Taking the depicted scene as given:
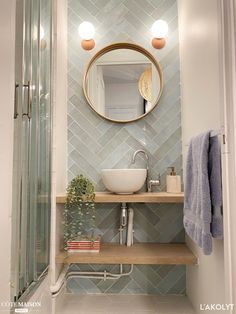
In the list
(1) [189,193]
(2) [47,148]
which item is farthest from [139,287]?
(2) [47,148]

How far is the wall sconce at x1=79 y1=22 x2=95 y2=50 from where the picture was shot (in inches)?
87.0

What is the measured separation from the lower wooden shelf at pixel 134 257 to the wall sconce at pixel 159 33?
1.69 m

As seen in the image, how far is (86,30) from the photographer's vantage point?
221 centimetres

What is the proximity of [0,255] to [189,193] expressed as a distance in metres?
1.08

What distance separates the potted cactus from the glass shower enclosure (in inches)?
9.8

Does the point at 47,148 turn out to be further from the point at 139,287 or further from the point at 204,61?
the point at 139,287

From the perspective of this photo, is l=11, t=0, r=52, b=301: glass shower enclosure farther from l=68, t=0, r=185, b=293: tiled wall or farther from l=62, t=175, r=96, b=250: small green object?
l=68, t=0, r=185, b=293: tiled wall

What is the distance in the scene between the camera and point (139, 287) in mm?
2088

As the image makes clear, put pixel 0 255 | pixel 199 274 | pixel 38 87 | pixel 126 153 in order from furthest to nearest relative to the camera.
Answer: pixel 126 153 → pixel 199 274 → pixel 38 87 → pixel 0 255

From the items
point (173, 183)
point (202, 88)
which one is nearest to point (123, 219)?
point (173, 183)

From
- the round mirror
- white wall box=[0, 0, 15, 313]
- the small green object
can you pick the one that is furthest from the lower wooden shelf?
the round mirror

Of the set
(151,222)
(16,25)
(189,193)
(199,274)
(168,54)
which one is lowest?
(199,274)

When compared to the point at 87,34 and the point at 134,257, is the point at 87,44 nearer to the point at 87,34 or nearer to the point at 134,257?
the point at 87,34

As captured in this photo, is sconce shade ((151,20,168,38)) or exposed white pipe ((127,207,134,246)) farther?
sconce shade ((151,20,168,38))
